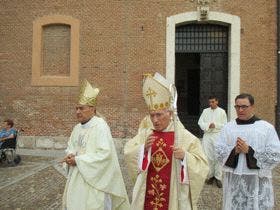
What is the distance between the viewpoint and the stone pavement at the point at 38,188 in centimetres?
780

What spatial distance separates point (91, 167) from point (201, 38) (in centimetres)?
1182

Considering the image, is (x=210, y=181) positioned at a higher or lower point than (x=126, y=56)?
lower

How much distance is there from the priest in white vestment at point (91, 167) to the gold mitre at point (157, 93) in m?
0.98

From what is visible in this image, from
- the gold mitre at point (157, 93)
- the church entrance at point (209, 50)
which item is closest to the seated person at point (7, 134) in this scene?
the church entrance at point (209, 50)

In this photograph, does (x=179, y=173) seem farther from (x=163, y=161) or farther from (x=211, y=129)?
(x=211, y=129)

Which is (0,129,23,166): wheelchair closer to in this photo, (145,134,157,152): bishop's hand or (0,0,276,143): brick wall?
(0,0,276,143): brick wall

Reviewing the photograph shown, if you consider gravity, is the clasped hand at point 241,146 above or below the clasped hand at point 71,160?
above

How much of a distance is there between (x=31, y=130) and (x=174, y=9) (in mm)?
6560

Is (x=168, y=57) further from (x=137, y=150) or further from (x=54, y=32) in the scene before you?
Result: (x=137, y=150)

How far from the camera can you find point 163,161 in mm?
4328

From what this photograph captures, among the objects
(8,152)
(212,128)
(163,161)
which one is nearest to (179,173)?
(163,161)

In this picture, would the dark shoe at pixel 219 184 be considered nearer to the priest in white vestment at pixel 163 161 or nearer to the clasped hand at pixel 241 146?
the clasped hand at pixel 241 146

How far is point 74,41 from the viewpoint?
1541 centimetres

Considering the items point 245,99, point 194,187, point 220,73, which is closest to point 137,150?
point 194,187
